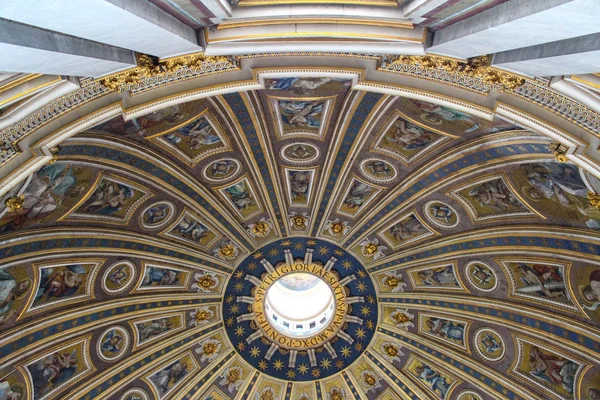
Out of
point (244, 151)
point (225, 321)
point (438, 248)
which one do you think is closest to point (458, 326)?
point (438, 248)

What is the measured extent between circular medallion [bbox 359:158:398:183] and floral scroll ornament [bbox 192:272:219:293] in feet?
25.2

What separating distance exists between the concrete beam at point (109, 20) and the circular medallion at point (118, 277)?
13187mm

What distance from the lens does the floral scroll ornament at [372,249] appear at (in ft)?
67.9

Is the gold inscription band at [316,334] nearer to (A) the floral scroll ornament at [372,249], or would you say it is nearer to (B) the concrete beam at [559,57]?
(A) the floral scroll ornament at [372,249]

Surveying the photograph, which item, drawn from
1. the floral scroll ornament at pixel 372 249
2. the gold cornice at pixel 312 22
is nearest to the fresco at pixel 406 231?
the floral scroll ornament at pixel 372 249

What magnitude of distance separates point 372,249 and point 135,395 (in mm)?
10875

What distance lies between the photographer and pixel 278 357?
2308 cm

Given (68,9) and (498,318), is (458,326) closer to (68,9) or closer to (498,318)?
(498,318)

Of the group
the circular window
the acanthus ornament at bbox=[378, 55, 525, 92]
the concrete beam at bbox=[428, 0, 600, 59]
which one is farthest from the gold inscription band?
the concrete beam at bbox=[428, 0, 600, 59]

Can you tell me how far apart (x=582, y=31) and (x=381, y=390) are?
20.0 m

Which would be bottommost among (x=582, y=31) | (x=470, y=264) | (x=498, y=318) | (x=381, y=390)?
(x=381, y=390)

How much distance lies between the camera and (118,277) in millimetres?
18969

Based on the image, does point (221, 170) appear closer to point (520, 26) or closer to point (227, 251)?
point (227, 251)

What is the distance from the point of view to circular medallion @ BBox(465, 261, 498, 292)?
1875 centimetres
